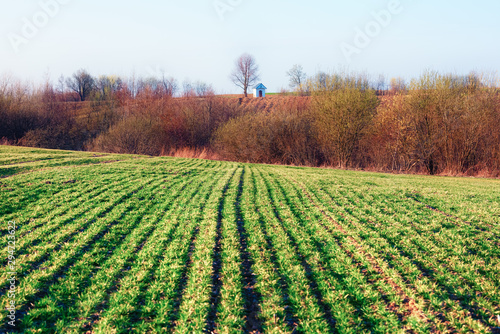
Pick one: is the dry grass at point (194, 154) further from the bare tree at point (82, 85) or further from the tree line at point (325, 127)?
the bare tree at point (82, 85)

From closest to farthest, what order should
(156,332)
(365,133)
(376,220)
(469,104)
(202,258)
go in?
(156,332) → (202,258) → (376,220) → (469,104) → (365,133)

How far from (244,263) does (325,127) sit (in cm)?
2205

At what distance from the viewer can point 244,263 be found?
190 inches

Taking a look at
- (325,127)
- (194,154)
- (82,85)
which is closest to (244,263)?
(325,127)

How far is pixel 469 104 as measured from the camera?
67.9 ft

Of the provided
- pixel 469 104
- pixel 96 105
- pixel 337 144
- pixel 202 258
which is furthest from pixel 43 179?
pixel 96 105

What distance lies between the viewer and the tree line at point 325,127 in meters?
21.1

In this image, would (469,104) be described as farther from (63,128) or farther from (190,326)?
(63,128)

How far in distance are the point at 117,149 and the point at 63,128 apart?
41.2ft

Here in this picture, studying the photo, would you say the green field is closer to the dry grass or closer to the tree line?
the tree line

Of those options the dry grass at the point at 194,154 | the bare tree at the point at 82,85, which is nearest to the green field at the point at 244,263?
the dry grass at the point at 194,154

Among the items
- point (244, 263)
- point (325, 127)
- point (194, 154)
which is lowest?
point (244, 263)

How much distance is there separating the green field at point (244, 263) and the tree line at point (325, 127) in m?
14.5

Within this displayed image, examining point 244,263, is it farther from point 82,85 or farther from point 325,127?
point 82,85
